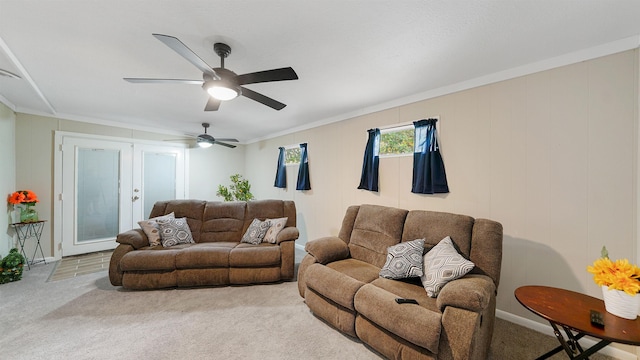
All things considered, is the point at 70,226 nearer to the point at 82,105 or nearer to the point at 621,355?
the point at 82,105

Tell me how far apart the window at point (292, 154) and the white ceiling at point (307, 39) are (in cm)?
194

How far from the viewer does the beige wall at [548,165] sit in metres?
1.93

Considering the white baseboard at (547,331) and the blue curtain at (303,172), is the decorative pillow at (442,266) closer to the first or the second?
the white baseboard at (547,331)

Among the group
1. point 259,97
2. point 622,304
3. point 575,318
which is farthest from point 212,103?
point 622,304

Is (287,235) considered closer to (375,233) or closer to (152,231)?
(375,233)

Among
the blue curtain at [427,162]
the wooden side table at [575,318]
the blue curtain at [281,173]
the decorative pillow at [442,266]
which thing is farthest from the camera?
the blue curtain at [281,173]

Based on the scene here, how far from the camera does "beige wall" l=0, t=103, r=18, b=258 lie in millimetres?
3354

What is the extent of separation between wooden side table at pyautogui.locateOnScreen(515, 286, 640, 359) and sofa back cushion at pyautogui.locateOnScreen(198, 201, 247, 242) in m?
3.51

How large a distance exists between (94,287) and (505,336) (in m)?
4.69

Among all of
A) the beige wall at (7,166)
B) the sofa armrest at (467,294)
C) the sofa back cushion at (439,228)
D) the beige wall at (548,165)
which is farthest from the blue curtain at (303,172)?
the beige wall at (7,166)

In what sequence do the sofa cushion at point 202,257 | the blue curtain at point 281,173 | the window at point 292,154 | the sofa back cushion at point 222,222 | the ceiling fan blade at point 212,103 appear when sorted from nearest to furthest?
1. the ceiling fan blade at point 212,103
2. the sofa cushion at point 202,257
3. the sofa back cushion at point 222,222
4. the window at point 292,154
5. the blue curtain at point 281,173

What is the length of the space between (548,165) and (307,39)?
8.13 feet

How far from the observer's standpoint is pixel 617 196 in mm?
1931

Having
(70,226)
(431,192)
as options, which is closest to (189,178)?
(70,226)
